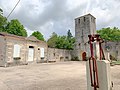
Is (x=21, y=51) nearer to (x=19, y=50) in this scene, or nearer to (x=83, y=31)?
(x=19, y=50)

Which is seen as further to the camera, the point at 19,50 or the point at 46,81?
the point at 19,50

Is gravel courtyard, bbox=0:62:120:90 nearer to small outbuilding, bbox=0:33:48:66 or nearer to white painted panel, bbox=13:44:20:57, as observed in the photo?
small outbuilding, bbox=0:33:48:66

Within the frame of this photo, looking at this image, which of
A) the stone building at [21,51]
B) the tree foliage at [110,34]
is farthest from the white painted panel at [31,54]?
the tree foliage at [110,34]

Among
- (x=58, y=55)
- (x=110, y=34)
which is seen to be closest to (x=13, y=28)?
(x=58, y=55)

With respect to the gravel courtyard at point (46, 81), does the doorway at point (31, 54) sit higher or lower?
higher

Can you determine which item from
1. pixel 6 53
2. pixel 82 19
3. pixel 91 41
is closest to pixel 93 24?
pixel 82 19

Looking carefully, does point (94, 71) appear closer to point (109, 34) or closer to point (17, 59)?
point (17, 59)

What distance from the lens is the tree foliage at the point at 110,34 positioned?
141 feet

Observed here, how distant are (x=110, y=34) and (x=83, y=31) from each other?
20490 millimetres

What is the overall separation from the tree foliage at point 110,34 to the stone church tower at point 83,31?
15870 millimetres

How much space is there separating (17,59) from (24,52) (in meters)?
1.40

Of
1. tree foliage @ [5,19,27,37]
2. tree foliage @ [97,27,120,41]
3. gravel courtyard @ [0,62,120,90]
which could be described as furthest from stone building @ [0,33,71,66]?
tree foliage @ [97,27,120,41]

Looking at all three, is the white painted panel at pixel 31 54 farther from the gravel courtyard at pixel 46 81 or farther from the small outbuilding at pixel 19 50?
the gravel courtyard at pixel 46 81

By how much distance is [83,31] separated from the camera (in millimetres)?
28328
